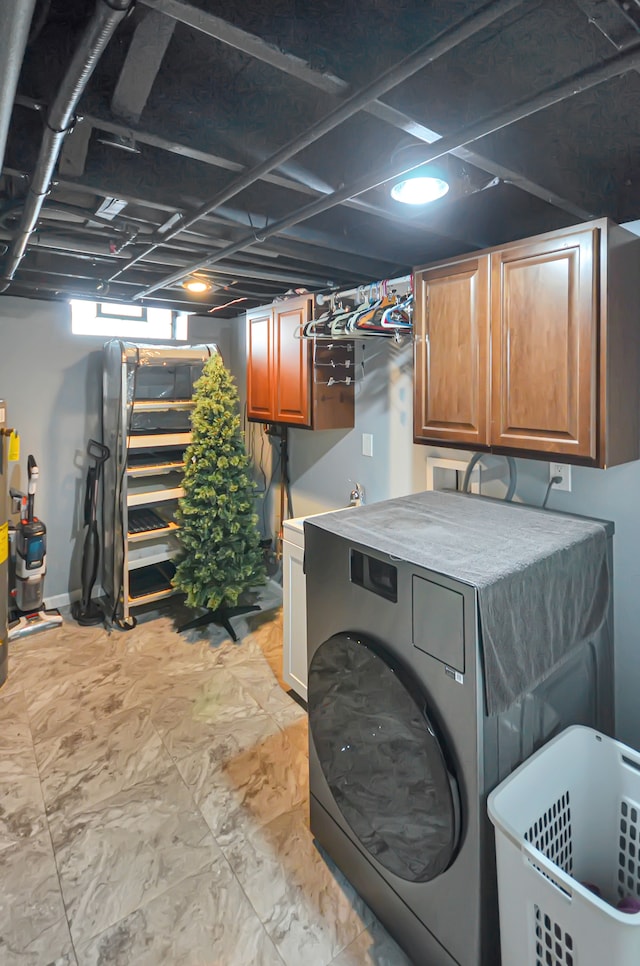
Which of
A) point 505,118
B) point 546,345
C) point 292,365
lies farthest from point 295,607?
point 505,118

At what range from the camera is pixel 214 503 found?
332 cm

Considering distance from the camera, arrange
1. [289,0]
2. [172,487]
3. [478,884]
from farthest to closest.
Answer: [172,487] → [478,884] → [289,0]

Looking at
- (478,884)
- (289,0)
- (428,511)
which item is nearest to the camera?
(289,0)

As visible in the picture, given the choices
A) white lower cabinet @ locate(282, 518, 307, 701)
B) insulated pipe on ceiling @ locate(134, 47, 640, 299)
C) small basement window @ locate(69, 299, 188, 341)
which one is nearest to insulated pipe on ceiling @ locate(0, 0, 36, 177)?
insulated pipe on ceiling @ locate(134, 47, 640, 299)

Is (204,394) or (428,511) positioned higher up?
(204,394)

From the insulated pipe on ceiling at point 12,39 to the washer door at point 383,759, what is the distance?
1.54 metres

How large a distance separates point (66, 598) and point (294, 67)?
3858mm

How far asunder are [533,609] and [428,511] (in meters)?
0.68

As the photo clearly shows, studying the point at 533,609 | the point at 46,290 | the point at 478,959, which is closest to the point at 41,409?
the point at 46,290

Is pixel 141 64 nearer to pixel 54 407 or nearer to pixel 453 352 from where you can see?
pixel 453 352

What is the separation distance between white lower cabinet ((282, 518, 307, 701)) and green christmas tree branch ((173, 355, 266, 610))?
0.80 m

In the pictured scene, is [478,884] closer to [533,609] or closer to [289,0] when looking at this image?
[533,609]

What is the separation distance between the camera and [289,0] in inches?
39.0

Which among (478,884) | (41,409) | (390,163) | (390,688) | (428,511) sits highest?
(390,163)
